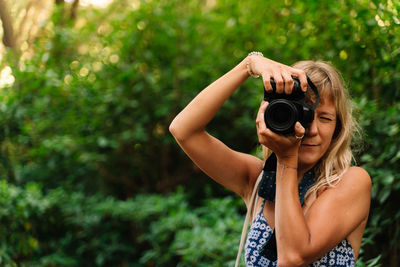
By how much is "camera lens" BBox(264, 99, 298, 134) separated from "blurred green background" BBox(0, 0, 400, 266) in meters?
2.14

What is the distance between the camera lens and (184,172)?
4.95 metres

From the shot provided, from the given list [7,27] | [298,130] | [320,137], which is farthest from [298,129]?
[7,27]

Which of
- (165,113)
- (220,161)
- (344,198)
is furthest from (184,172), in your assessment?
(344,198)

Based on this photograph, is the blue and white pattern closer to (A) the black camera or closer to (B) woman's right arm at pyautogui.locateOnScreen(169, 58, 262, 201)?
(B) woman's right arm at pyautogui.locateOnScreen(169, 58, 262, 201)

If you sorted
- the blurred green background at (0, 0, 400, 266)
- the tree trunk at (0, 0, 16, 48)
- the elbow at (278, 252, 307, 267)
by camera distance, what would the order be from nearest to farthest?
the elbow at (278, 252, 307, 267) → the blurred green background at (0, 0, 400, 266) → the tree trunk at (0, 0, 16, 48)

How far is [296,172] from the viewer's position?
4.67ft

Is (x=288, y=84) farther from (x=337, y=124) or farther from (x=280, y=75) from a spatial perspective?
(x=337, y=124)

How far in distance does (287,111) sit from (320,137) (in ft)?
0.83

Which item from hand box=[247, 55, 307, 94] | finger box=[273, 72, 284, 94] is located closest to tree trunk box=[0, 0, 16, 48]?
hand box=[247, 55, 307, 94]

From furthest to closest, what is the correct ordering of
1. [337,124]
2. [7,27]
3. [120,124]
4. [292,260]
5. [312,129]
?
[7,27] → [120,124] → [337,124] → [312,129] → [292,260]

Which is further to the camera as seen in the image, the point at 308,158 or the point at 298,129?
the point at 308,158

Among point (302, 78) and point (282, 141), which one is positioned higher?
point (302, 78)

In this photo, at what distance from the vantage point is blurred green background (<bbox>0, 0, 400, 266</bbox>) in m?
3.92

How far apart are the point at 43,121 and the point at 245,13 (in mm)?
2286
